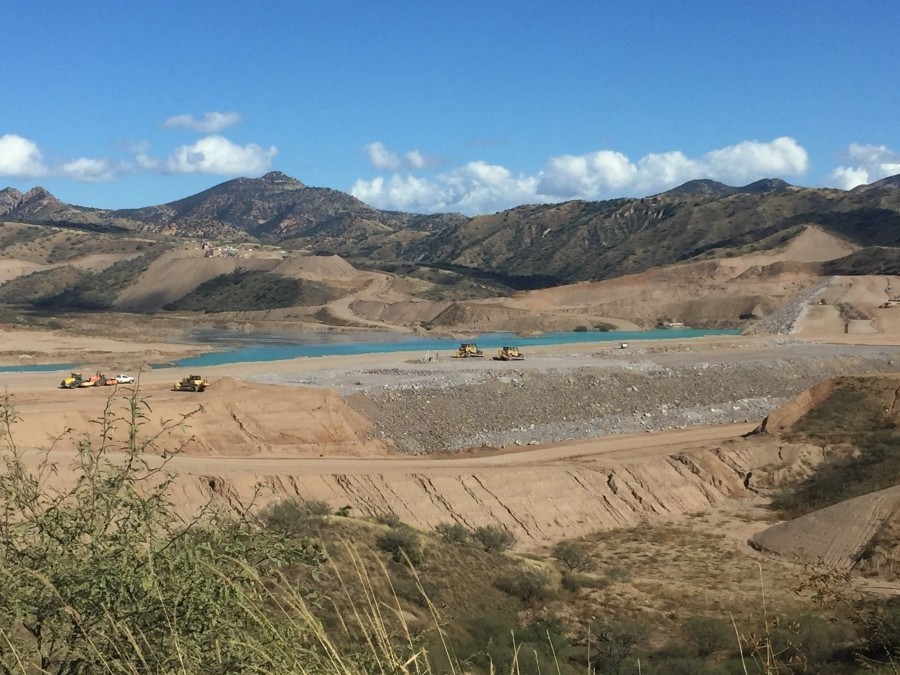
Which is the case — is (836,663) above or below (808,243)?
below

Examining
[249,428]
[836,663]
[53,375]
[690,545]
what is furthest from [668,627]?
[53,375]

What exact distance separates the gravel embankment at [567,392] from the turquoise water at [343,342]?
19006 mm

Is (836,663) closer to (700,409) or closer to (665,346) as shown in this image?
(700,409)

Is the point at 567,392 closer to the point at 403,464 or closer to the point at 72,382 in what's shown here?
the point at 403,464

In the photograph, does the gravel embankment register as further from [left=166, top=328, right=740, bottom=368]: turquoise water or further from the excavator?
[left=166, top=328, right=740, bottom=368]: turquoise water

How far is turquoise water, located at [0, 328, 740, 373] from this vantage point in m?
85.1

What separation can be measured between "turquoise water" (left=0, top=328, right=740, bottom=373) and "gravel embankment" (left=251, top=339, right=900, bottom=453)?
19.0m

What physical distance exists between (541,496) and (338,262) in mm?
143344

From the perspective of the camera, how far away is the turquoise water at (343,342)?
279ft

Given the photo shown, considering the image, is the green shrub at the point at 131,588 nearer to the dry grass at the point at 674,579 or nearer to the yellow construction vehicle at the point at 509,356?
the dry grass at the point at 674,579

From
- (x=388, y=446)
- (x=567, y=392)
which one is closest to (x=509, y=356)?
(x=567, y=392)

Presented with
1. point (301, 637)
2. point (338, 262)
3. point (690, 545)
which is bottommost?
point (690, 545)

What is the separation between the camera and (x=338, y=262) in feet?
570

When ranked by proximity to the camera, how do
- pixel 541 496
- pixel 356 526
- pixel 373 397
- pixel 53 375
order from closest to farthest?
pixel 356 526 → pixel 541 496 → pixel 373 397 → pixel 53 375
